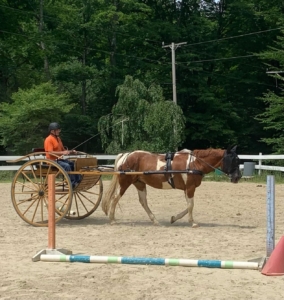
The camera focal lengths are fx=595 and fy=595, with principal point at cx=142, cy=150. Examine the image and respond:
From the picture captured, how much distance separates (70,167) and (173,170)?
73.6 inches

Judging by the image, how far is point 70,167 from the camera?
10773 mm

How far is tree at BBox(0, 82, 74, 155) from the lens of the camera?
28078 millimetres

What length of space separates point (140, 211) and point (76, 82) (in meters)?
24.8

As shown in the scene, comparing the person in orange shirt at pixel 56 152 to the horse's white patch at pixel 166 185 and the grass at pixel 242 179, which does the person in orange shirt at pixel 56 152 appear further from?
the grass at pixel 242 179

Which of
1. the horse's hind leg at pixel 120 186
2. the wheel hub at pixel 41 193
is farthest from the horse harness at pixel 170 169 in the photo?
the wheel hub at pixel 41 193

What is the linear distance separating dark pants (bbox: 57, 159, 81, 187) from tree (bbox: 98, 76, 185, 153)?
55.8ft

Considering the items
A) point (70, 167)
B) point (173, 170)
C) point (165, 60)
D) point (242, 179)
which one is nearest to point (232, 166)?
point (173, 170)

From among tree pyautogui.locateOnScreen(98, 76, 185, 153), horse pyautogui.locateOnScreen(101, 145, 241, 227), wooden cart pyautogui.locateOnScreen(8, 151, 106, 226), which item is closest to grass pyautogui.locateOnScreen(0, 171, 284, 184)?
tree pyautogui.locateOnScreen(98, 76, 185, 153)

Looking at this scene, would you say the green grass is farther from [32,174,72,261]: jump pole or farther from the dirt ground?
[32,174,72,261]: jump pole

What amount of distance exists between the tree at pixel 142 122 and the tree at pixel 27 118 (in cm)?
281

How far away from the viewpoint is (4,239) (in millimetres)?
9195

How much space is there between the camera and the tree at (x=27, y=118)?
92.1 ft

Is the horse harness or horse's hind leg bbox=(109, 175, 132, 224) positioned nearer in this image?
the horse harness

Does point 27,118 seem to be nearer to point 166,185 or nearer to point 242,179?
point 242,179
